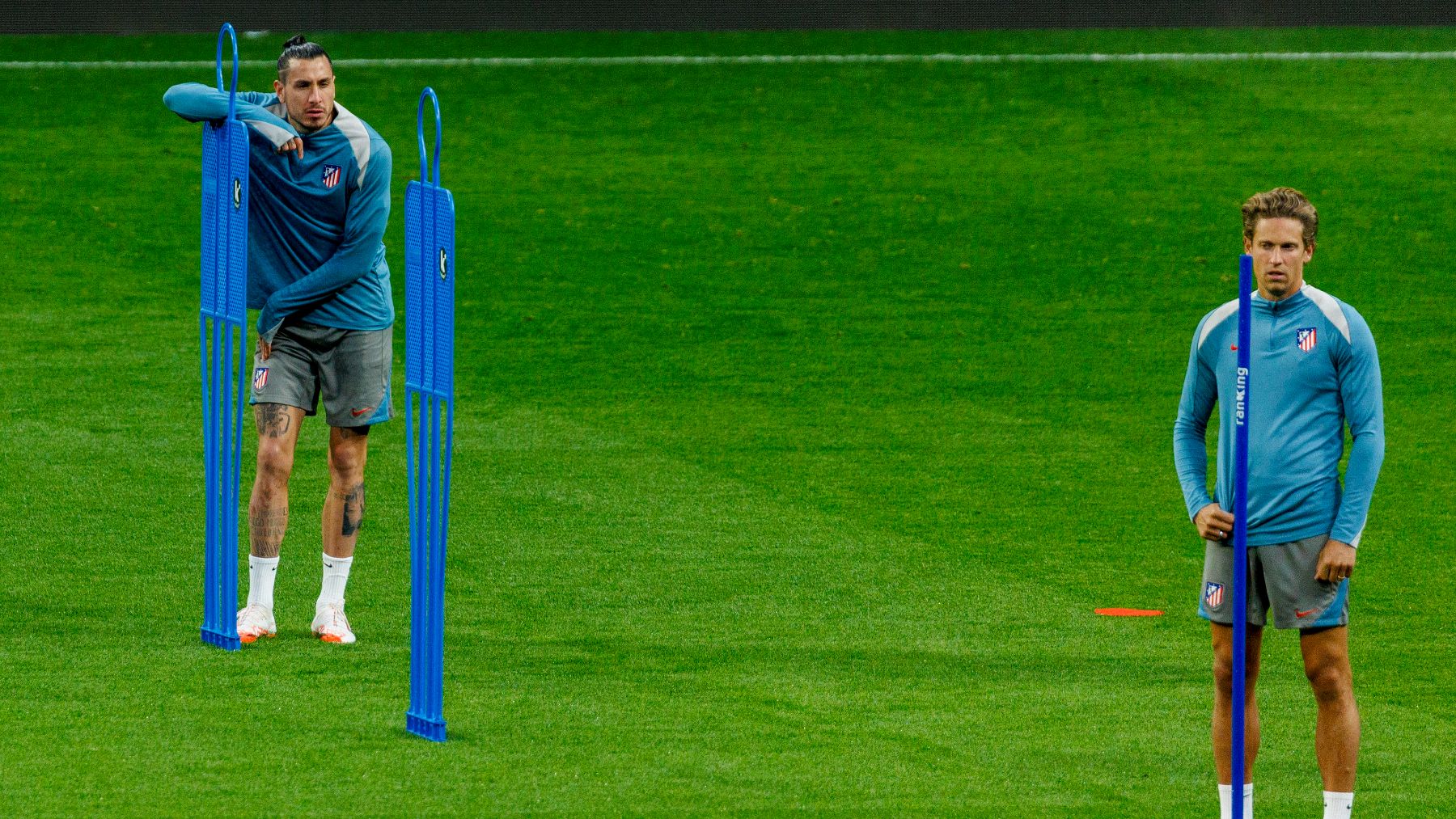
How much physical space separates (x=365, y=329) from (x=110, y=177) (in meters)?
10.6

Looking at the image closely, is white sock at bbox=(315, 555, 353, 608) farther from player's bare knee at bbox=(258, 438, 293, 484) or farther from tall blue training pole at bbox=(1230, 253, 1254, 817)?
tall blue training pole at bbox=(1230, 253, 1254, 817)

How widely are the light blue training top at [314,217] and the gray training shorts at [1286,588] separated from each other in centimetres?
304

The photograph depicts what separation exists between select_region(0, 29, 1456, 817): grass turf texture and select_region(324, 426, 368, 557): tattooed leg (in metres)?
0.37

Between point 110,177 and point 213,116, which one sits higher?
point 213,116

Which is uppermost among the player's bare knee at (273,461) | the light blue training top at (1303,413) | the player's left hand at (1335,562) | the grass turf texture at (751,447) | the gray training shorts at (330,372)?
the light blue training top at (1303,413)

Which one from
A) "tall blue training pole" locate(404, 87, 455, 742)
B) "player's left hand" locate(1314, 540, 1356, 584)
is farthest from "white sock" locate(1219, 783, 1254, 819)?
"tall blue training pole" locate(404, 87, 455, 742)

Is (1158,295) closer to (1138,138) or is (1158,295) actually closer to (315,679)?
(1138,138)

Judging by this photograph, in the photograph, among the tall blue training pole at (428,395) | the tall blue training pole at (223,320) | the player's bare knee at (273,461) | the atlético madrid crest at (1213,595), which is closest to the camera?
the atlético madrid crest at (1213,595)

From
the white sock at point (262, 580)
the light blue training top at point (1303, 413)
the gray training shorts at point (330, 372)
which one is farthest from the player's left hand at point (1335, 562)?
the white sock at point (262, 580)

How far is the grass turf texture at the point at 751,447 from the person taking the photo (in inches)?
236

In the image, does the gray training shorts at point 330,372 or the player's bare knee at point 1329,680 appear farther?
the gray training shorts at point 330,372

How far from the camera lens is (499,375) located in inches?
478

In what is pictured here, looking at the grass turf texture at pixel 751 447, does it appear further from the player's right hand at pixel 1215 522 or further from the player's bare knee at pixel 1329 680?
the player's right hand at pixel 1215 522

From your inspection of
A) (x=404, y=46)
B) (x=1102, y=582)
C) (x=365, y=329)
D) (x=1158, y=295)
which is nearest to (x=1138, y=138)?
(x=1158, y=295)
